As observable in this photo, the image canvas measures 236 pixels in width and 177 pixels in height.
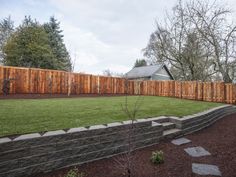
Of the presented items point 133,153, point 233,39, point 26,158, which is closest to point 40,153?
point 26,158

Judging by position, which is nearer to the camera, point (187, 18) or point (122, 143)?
point (122, 143)

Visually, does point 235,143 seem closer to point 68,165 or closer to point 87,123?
point 87,123

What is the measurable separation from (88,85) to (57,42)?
1191 cm

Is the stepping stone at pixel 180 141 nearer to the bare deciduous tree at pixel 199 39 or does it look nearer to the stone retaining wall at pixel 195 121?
the stone retaining wall at pixel 195 121

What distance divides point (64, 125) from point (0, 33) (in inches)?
923

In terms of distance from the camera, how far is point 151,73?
21.7 m

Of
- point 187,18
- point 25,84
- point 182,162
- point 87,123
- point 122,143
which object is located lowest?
point 182,162

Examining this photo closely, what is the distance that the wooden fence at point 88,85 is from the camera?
924 centimetres

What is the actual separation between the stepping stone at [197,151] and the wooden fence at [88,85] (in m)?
8.55

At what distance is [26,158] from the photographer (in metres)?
2.13

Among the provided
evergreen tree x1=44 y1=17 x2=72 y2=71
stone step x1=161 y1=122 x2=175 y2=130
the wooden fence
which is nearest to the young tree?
evergreen tree x1=44 y1=17 x2=72 y2=71

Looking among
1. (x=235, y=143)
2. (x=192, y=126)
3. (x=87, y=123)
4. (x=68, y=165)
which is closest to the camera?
(x=68, y=165)

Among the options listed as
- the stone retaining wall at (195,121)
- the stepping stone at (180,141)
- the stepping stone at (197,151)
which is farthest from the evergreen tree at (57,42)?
the stepping stone at (197,151)

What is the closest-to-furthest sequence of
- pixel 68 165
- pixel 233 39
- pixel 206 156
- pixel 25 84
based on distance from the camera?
pixel 68 165, pixel 206 156, pixel 25 84, pixel 233 39
